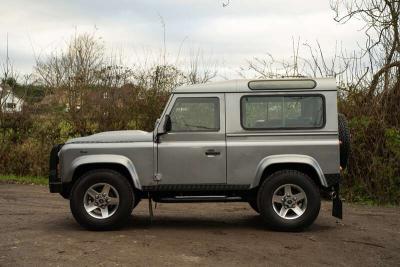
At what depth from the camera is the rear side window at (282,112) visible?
7938 millimetres

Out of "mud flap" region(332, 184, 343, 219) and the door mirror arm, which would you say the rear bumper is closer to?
the door mirror arm

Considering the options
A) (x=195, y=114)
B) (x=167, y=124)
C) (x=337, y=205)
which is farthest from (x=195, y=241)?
(x=337, y=205)

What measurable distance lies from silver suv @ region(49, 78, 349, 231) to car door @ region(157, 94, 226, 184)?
0.05ft

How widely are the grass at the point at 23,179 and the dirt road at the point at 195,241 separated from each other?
4980 mm

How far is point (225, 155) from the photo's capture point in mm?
7824

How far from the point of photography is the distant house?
52.9 feet

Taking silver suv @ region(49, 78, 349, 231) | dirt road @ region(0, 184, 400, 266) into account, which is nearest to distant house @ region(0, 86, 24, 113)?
dirt road @ region(0, 184, 400, 266)

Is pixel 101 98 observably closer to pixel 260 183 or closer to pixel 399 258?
pixel 260 183

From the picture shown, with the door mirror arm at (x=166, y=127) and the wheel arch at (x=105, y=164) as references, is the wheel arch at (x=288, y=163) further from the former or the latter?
the wheel arch at (x=105, y=164)

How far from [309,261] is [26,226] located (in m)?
4.32

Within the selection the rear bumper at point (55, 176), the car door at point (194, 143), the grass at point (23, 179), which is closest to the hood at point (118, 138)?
the car door at point (194, 143)

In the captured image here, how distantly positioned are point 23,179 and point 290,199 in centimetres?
956

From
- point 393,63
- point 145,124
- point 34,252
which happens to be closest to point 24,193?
point 145,124

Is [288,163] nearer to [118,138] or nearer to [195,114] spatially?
Answer: [195,114]
